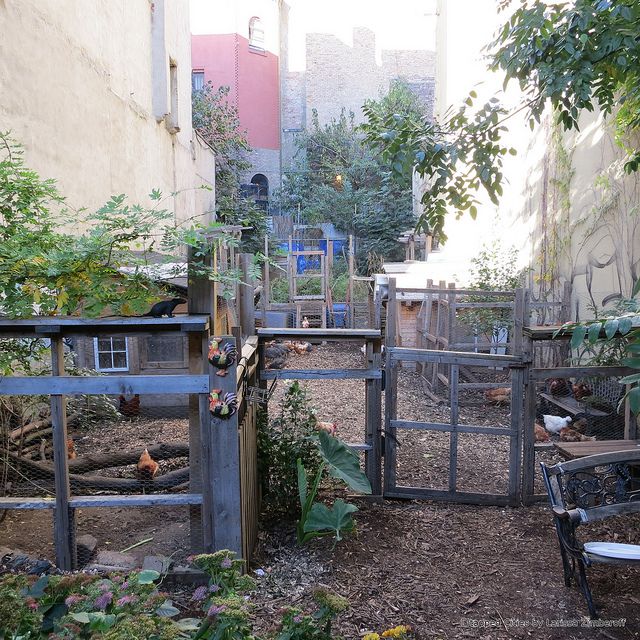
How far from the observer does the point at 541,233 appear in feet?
37.6

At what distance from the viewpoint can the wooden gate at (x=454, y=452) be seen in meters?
5.53

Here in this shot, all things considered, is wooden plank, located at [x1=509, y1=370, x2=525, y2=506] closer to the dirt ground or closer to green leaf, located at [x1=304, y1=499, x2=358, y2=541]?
the dirt ground

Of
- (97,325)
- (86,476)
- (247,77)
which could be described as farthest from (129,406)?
(247,77)

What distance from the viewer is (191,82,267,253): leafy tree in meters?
22.0

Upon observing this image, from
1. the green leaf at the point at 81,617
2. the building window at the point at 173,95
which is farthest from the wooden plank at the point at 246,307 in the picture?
the building window at the point at 173,95

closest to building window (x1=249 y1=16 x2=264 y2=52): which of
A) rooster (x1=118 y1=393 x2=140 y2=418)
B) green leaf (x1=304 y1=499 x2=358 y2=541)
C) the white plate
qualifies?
rooster (x1=118 y1=393 x2=140 y2=418)

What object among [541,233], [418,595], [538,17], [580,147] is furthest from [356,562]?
[541,233]

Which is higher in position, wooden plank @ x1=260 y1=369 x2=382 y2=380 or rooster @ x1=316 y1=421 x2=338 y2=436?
wooden plank @ x1=260 y1=369 x2=382 y2=380

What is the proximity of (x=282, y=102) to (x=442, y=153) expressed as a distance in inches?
990

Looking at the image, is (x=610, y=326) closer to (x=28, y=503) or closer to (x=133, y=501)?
(x=133, y=501)

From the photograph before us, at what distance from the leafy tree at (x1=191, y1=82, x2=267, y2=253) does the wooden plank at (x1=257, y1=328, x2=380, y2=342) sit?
16214mm

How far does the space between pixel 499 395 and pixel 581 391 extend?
3.86ft

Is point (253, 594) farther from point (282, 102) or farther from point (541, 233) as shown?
point (282, 102)

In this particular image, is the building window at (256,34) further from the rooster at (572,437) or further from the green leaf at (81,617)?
the green leaf at (81,617)
